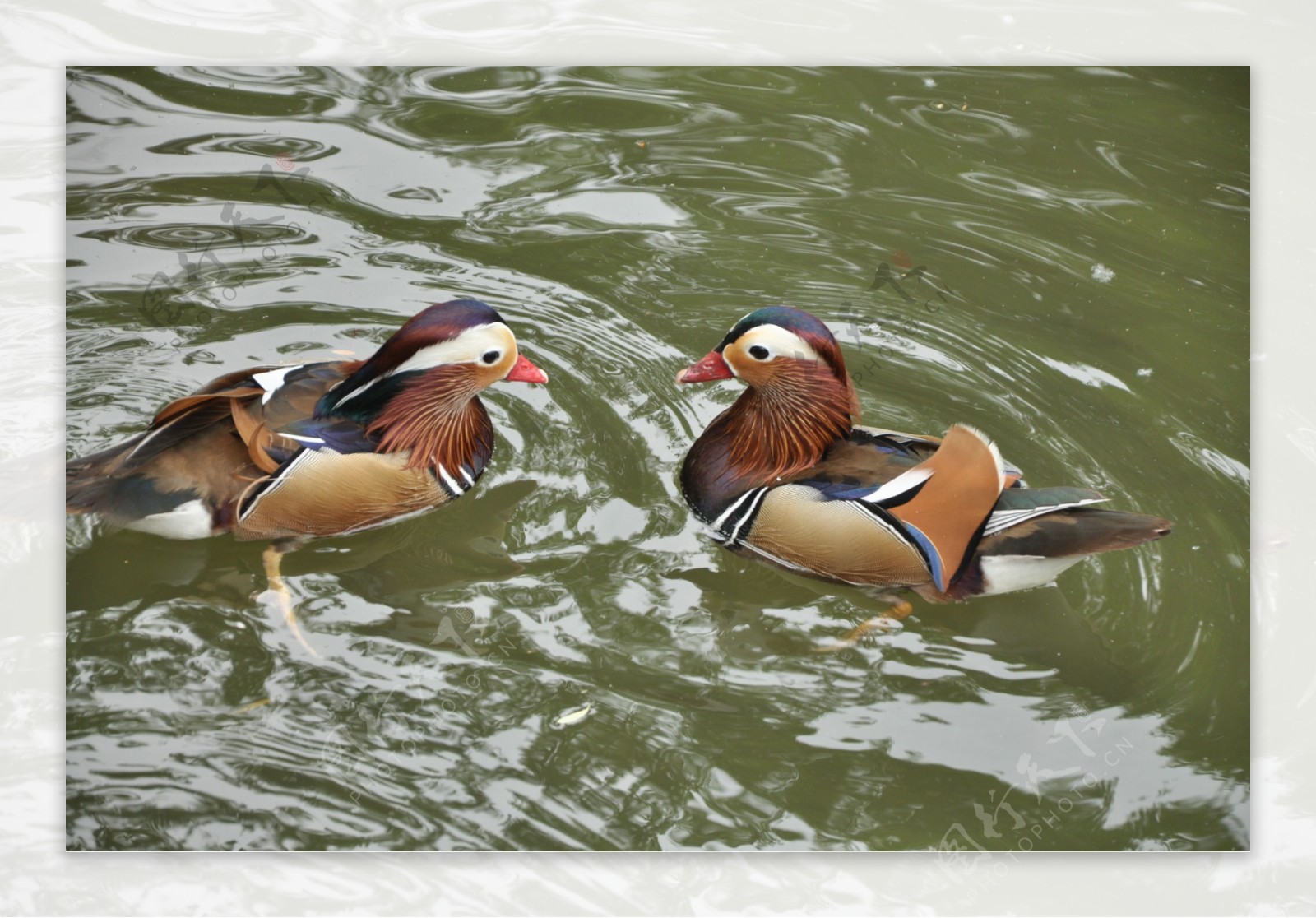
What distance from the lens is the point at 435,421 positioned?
3910 millimetres

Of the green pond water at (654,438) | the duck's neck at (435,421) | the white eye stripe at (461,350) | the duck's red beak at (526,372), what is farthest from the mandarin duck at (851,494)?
the duck's neck at (435,421)

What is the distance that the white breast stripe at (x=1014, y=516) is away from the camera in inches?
139

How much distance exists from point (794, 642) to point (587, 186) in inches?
64.3

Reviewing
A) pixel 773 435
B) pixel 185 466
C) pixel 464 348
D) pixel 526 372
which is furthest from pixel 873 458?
pixel 185 466

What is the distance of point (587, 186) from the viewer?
4.48 m

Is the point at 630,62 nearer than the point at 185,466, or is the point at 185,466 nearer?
the point at 185,466

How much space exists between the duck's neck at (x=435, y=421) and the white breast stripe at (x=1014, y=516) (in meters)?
1.41

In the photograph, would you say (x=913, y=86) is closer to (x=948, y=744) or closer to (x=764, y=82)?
(x=764, y=82)

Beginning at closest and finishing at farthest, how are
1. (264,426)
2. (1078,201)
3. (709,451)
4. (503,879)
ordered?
(503,879)
(264,426)
(709,451)
(1078,201)

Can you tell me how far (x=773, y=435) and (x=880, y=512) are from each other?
0.42 m

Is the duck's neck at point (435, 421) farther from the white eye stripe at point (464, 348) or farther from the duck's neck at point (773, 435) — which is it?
the duck's neck at point (773, 435)

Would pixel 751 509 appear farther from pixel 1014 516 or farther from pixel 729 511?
pixel 1014 516

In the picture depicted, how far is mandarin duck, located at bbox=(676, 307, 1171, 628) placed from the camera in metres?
Result: 3.50

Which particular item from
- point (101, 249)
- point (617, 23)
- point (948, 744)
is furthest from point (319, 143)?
point (948, 744)
